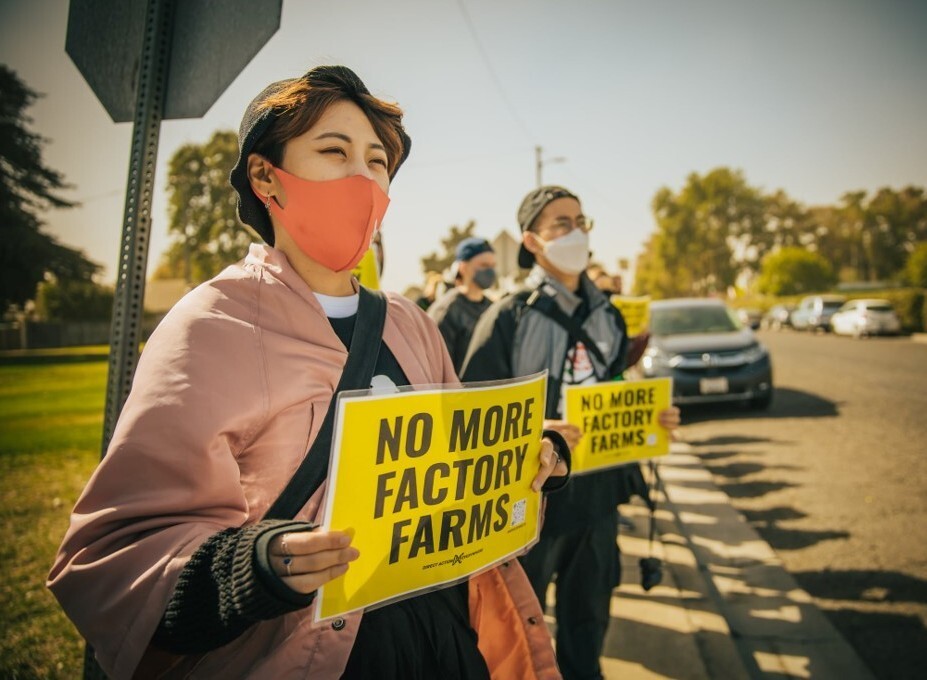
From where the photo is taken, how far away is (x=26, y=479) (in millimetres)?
5750

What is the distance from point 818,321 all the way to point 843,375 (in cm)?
2102

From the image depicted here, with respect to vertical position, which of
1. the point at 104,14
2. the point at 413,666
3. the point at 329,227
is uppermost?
the point at 104,14

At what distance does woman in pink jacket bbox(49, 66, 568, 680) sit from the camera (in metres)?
0.89

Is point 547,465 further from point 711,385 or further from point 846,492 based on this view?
point 711,385

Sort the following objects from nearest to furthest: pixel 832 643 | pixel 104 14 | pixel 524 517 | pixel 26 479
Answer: pixel 524 517 < pixel 104 14 < pixel 832 643 < pixel 26 479

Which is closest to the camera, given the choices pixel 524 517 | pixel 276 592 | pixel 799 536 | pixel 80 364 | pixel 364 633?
pixel 276 592

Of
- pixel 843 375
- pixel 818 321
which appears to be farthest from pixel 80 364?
pixel 818 321

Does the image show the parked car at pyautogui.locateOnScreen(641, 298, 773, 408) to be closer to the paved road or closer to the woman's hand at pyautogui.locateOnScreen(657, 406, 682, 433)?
the paved road

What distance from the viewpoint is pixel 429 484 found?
1.20m

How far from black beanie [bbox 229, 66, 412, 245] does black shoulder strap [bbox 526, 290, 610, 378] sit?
1.25 metres

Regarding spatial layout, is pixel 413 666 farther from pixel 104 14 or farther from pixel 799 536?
pixel 799 536

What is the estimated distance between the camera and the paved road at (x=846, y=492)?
10.5 ft

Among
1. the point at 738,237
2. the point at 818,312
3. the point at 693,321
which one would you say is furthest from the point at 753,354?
the point at 738,237

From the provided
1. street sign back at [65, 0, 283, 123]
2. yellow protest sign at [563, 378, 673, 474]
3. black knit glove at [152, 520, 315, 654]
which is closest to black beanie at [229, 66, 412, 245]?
street sign back at [65, 0, 283, 123]
